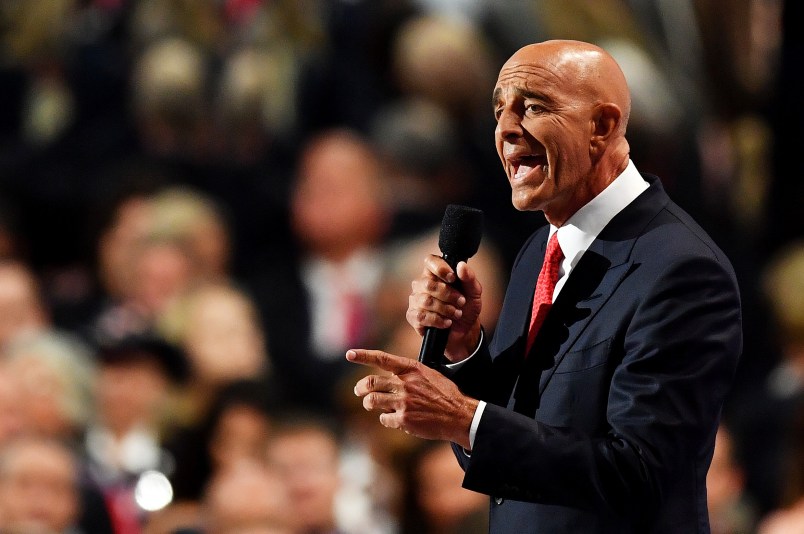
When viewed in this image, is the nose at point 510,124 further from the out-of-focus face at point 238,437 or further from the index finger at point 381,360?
the out-of-focus face at point 238,437

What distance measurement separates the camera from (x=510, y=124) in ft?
4.62

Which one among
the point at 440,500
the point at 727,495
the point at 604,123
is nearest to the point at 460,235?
the point at 604,123

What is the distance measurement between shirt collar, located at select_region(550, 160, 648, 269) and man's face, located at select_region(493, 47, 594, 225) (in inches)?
1.1

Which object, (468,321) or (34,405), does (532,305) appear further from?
(34,405)

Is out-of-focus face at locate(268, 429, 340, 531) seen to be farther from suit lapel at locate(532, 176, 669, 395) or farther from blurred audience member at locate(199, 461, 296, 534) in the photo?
suit lapel at locate(532, 176, 669, 395)

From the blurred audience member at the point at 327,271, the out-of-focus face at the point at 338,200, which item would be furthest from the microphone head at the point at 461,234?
the out-of-focus face at the point at 338,200

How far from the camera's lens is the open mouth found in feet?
4.61

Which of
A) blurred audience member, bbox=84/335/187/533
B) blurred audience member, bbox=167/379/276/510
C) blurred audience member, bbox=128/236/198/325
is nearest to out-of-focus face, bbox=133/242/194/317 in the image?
blurred audience member, bbox=128/236/198/325

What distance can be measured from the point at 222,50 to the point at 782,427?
249cm

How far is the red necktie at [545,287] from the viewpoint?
4.79 ft

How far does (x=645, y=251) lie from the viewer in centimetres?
138

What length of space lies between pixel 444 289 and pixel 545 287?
0.14 m

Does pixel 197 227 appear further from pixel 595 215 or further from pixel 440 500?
pixel 595 215

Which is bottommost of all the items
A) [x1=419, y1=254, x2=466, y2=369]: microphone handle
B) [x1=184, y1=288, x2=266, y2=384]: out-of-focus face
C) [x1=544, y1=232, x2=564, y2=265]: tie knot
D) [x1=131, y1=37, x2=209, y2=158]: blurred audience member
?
[x1=419, y1=254, x2=466, y2=369]: microphone handle
